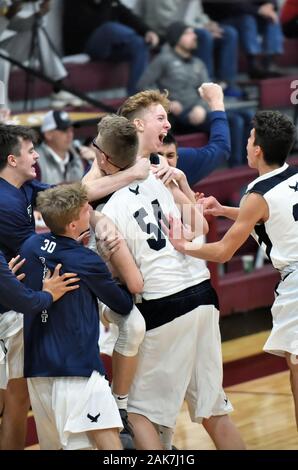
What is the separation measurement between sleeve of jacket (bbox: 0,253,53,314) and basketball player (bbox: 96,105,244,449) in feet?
1.73

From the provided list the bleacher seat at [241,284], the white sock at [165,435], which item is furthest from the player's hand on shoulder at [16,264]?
the bleacher seat at [241,284]

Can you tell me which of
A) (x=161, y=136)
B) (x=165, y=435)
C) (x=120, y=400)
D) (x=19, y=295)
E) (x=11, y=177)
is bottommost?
(x=165, y=435)

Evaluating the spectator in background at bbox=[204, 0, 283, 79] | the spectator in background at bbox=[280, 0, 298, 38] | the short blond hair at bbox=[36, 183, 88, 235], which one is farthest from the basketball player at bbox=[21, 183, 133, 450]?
the spectator in background at bbox=[204, 0, 283, 79]

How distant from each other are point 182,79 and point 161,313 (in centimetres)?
516

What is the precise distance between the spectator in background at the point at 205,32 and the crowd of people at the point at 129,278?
17.3 ft

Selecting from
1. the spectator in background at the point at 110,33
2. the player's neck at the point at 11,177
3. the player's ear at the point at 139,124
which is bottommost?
the spectator in background at the point at 110,33

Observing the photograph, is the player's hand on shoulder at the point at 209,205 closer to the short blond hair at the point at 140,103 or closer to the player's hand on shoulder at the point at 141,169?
the player's hand on shoulder at the point at 141,169

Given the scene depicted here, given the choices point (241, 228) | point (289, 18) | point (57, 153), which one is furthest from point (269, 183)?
point (289, 18)

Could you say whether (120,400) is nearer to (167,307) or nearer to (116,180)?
(167,307)

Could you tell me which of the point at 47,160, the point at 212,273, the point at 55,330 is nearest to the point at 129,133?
the point at 55,330

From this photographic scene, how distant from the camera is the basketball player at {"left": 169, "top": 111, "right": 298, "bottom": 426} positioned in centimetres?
497

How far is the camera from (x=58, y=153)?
27.2 ft

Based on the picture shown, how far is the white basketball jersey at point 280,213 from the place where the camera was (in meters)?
5.01

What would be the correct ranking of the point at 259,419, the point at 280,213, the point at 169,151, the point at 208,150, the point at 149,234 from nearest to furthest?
the point at 149,234
the point at 280,213
the point at 208,150
the point at 169,151
the point at 259,419
